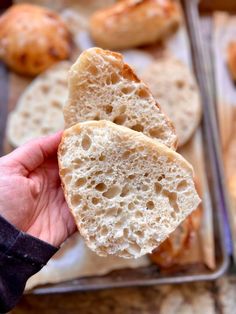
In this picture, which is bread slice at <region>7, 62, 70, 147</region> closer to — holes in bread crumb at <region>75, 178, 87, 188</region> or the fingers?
the fingers

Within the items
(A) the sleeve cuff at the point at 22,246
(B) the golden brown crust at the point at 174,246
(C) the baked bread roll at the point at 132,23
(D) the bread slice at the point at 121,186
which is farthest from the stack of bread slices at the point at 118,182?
(C) the baked bread roll at the point at 132,23

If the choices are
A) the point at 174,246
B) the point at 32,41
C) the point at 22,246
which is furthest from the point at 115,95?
the point at 32,41

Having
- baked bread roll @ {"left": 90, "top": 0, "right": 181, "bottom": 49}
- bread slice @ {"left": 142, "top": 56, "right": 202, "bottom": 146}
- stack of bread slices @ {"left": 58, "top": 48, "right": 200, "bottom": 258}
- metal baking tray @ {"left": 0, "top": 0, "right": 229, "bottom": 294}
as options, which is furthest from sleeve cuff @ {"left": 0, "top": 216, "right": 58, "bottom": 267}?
baked bread roll @ {"left": 90, "top": 0, "right": 181, "bottom": 49}

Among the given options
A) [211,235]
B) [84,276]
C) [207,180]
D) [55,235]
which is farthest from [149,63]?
[55,235]

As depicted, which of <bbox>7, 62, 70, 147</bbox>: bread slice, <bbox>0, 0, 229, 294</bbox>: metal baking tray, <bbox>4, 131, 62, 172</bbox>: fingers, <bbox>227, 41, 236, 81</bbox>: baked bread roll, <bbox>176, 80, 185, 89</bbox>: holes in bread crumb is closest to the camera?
<bbox>4, 131, 62, 172</bbox>: fingers

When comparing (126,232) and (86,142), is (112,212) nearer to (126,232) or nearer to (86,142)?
(126,232)

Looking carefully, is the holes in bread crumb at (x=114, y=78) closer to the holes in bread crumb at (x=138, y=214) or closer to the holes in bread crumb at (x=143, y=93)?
the holes in bread crumb at (x=143, y=93)
